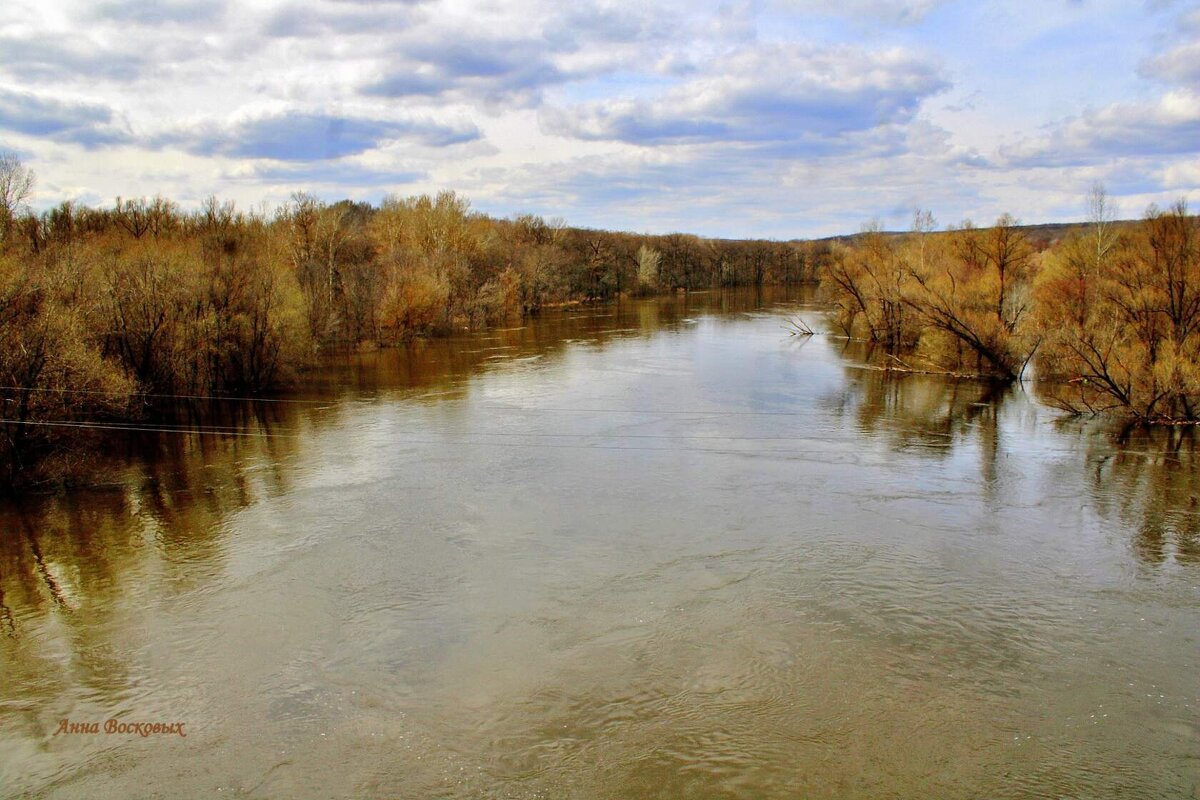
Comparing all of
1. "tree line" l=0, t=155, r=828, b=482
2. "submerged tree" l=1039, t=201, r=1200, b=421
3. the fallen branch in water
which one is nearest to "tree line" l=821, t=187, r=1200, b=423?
"submerged tree" l=1039, t=201, r=1200, b=421

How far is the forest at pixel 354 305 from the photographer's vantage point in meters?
17.2

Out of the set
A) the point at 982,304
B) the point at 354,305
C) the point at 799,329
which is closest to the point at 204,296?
the point at 354,305

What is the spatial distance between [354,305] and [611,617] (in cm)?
3175

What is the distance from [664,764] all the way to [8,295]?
616 inches

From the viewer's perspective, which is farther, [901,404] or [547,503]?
[901,404]

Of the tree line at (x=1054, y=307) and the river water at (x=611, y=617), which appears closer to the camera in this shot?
the river water at (x=611, y=617)

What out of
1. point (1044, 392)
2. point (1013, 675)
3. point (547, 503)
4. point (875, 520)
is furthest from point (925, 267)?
point (1013, 675)

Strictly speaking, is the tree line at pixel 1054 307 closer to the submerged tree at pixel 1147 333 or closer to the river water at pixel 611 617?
the submerged tree at pixel 1147 333

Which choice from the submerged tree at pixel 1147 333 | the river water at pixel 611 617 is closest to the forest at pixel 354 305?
the submerged tree at pixel 1147 333

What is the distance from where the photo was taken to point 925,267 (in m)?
34.4

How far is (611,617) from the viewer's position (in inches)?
411

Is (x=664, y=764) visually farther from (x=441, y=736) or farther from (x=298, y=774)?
(x=298, y=774)

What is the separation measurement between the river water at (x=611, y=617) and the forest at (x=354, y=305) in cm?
216

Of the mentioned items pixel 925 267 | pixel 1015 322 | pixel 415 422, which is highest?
pixel 925 267
